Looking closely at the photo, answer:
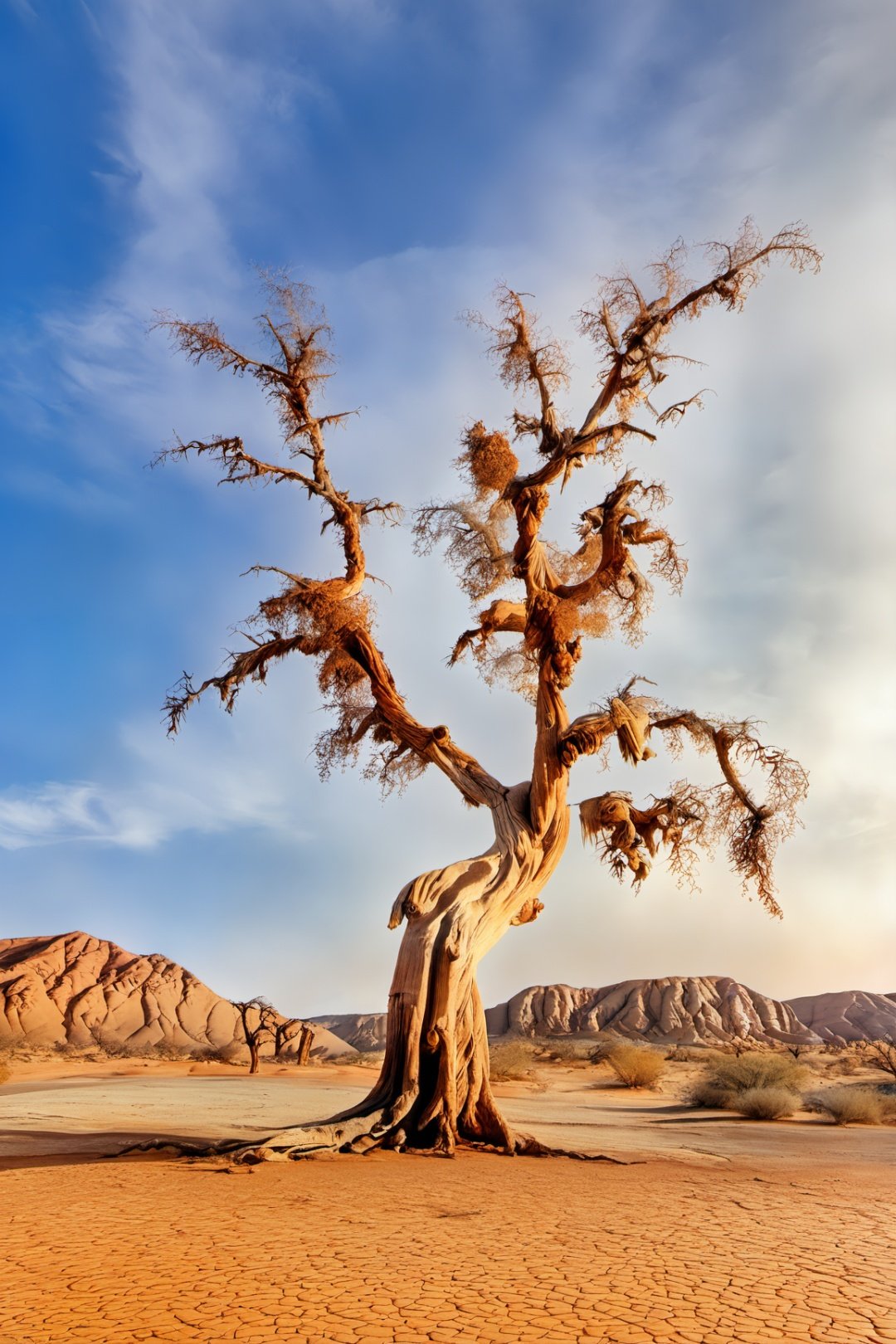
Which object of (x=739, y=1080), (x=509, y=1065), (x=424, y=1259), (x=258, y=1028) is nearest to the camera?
(x=424, y=1259)

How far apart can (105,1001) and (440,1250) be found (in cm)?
6849

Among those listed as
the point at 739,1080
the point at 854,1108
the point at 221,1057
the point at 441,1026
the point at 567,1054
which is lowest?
the point at 854,1108

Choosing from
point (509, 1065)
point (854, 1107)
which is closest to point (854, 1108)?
point (854, 1107)

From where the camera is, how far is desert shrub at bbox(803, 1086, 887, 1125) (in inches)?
728

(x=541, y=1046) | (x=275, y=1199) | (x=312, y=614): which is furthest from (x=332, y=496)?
(x=541, y=1046)

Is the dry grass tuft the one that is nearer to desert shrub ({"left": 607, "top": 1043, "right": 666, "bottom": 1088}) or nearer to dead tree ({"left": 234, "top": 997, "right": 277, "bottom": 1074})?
desert shrub ({"left": 607, "top": 1043, "right": 666, "bottom": 1088})

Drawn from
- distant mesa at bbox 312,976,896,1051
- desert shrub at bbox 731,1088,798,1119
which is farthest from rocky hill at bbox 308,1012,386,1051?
desert shrub at bbox 731,1088,798,1119

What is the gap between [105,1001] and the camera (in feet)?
211

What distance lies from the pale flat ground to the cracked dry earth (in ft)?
0.06

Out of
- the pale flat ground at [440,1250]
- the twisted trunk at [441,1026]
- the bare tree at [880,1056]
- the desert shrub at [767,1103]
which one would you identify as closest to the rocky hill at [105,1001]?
the bare tree at [880,1056]

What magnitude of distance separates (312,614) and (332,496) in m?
1.73

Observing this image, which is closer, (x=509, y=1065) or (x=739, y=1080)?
(x=739, y=1080)

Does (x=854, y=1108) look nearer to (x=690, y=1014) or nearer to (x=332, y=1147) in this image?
(x=332, y=1147)

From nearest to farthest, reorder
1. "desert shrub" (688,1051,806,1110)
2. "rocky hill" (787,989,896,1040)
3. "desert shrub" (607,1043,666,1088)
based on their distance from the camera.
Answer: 1. "desert shrub" (688,1051,806,1110)
2. "desert shrub" (607,1043,666,1088)
3. "rocky hill" (787,989,896,1040)
